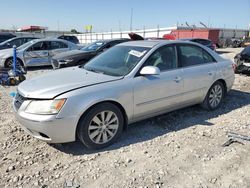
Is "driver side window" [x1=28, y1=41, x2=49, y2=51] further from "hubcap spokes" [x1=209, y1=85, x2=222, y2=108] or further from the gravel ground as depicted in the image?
"hubcap spokes" [x1=209, y1=85, x2=222, y2=108]

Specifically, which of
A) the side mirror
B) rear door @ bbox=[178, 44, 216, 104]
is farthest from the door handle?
the side mirror

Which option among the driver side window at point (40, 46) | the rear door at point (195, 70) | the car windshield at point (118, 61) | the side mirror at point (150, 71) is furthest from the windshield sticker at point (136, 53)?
the driver side window at point (40, 46)

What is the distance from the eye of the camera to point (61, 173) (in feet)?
9.75

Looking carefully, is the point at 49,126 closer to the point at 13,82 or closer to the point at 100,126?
the point at 100,126

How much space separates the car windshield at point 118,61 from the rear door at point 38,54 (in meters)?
6.77

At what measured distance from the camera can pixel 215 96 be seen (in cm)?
519

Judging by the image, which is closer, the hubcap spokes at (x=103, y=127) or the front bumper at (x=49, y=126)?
the front bumper at (x=49, y=126)

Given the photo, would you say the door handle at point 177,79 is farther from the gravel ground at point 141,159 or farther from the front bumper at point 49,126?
the front bumper at point 49,126

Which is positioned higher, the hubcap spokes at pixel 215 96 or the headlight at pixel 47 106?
the headlight at pixel 47 106

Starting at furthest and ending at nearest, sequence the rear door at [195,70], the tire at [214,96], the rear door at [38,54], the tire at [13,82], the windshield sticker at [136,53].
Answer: the rear door at [38,54]
the tire at [13,82]
the tire at [214,96]
the rear door at [195,70]
the windshield sticker at [136,53]

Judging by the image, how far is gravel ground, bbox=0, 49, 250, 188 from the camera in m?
2.84

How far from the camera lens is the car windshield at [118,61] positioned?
392 centimetres

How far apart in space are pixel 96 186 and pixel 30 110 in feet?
4.33

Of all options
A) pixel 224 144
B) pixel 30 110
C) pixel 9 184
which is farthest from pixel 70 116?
pixel 224 144
